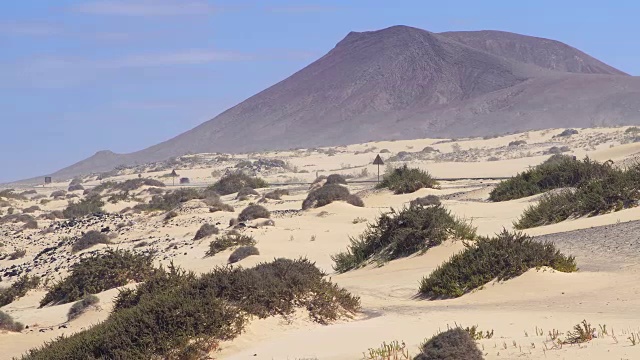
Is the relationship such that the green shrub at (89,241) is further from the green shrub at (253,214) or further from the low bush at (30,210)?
the low bush at (30,210)

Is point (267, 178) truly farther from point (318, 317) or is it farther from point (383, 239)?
point (318, 317)

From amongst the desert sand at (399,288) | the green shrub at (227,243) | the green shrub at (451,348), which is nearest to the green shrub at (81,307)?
the desert sand at (399,288)

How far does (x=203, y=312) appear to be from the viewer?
1245cm

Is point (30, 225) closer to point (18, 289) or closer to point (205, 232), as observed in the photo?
point (205, 232)

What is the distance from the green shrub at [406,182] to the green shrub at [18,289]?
18.7 m

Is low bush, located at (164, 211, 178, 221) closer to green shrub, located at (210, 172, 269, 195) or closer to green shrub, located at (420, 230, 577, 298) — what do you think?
green shrub, located at (210, 172, 269, 195)

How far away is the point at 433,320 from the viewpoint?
1366 centimetres

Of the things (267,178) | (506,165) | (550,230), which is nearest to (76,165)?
(267,178)

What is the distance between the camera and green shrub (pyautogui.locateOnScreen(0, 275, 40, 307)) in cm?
2361

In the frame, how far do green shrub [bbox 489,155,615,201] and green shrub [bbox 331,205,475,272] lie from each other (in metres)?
11.1

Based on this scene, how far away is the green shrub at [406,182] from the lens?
133 ft

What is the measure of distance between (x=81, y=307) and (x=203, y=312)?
759 cm

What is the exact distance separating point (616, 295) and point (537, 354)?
473 cm

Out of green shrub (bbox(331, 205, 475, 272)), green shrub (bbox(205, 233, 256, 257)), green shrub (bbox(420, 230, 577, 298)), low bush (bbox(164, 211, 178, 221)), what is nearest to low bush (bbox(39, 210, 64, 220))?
low bush (bbox(164, 211, 178, 221))
